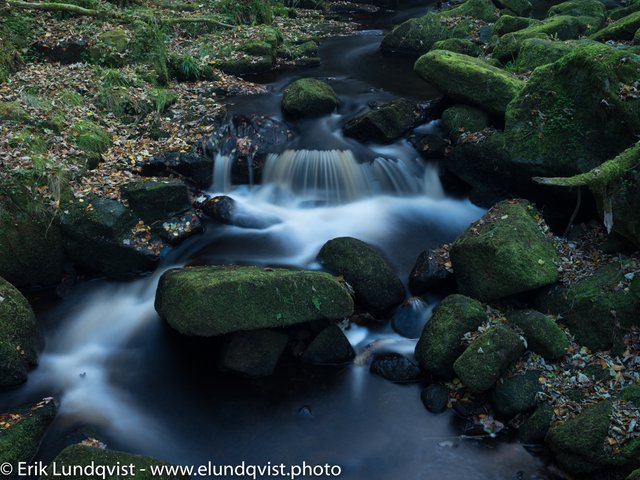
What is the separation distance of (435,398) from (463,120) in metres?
6.33

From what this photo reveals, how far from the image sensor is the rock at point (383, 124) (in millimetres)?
11562

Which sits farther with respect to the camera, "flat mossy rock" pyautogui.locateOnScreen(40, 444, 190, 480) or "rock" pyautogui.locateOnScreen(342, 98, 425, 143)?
"rock" pyautogui.locateOnScreen(342, 98, 425, 143)

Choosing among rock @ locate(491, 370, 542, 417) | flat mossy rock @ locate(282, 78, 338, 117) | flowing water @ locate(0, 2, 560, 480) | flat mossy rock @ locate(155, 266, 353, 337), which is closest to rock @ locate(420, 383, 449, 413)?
flowing water @ locate(0, 2, 560, 480)

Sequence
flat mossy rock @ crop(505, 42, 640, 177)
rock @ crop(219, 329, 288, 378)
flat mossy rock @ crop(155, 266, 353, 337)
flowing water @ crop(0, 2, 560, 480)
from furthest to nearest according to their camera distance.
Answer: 1. flat mossy rock @ crop(505, 42, 640, 177)
2. rock @ crop(219, 329, 288, 378)
3. flat mossy rock @ crop(155, 266, 353, 337)
4. flowing water @ crop(0, 2, 560, 480)

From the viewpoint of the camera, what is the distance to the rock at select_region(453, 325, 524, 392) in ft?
21.4

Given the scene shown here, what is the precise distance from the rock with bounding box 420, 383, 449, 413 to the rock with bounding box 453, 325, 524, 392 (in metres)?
0.38

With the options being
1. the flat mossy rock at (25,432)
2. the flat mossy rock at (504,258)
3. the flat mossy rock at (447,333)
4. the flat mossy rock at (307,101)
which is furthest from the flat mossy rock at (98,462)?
the flat mossy rock at (307,101)

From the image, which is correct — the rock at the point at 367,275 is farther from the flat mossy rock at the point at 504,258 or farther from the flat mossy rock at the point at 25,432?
the flat mossy rock at the point at 25,432

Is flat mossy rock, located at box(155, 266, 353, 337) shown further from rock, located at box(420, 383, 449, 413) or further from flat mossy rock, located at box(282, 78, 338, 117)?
flat mossy rock, located at box(282, 78, 338, 117)

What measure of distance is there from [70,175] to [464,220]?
7396 millimetres

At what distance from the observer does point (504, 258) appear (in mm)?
7523

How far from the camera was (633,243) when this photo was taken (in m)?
7.39

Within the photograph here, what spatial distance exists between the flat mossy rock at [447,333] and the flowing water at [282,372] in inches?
19.3

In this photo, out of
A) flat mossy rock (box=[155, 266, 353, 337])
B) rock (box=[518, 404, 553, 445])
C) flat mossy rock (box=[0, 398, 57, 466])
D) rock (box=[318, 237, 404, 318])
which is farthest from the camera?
rock (box=[318, 237, 404, 318])
